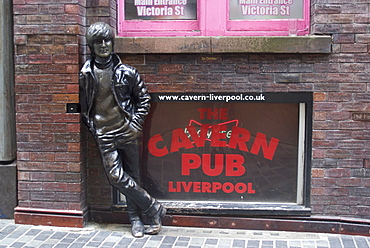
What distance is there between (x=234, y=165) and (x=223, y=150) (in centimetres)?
22

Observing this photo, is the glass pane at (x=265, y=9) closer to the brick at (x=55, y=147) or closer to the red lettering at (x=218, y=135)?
the red lettering at (x=218, y=135)

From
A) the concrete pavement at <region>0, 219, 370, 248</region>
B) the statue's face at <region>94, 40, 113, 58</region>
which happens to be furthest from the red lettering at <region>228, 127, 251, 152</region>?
the statue's face at <region>94, 40, 113, 58</region>

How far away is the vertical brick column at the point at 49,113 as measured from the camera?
521 centimetres

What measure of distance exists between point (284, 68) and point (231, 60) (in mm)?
594

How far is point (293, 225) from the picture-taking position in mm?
5309

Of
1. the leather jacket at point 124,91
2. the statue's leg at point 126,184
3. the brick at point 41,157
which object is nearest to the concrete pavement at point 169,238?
the statue's leg at point 126,184

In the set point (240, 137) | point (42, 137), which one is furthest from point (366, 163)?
point (42, 137)

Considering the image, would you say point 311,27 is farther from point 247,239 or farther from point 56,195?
point 56,195

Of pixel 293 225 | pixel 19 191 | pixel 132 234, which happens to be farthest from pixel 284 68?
pixel 19 191

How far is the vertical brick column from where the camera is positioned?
5.21m

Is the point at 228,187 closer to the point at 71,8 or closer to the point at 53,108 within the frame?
the point at 53,108

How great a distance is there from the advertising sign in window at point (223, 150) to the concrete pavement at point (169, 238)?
1.52 ft

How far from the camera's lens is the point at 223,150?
5543 mm

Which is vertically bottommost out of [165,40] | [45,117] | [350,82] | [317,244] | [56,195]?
[317,244]
